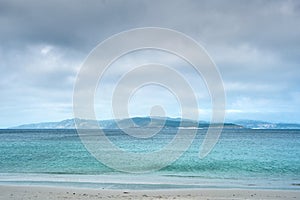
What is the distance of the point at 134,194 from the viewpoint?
59.3 ft

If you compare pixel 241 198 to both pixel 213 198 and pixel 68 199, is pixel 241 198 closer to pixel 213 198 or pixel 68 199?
pixel 213 198

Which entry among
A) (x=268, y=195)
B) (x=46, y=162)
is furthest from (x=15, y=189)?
(x=46, y=162)

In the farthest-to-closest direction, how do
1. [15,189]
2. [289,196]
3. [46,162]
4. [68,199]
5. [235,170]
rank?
[46,162], [235,170], [15,189], [289,196], [68,199]

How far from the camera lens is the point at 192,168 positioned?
3622 centimetres

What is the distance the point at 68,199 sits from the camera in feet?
53.5

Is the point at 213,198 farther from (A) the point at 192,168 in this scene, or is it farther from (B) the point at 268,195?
(A) the point at 192,168

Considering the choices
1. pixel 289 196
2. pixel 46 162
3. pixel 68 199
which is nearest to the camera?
pixel 68 199

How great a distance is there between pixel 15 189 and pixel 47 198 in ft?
12.6

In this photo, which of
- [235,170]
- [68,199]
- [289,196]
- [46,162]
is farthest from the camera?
[46,162]

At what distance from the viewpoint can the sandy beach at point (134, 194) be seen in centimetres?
1711

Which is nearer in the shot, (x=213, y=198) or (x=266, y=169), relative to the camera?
(x=213, y=198)

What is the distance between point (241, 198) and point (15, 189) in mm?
11521

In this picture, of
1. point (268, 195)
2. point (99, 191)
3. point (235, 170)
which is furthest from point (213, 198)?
point (235, 170)

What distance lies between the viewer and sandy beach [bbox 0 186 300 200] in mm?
17109
